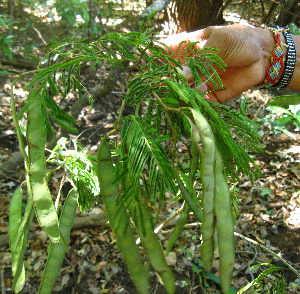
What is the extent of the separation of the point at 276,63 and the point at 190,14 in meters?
1.96

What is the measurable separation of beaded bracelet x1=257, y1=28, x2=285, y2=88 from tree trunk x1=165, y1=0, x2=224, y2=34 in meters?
1.72

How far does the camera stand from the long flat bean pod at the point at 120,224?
2.59ft

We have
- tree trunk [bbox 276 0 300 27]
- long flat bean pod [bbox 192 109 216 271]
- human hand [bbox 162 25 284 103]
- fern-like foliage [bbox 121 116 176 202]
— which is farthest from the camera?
tree trunk [bbox 276 0 300 27]

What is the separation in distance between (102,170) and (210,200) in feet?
1.19

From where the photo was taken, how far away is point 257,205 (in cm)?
315

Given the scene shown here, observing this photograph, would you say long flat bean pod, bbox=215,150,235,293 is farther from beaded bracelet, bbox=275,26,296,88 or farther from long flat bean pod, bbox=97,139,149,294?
beaded bracelet, bbox=275,26,296,88

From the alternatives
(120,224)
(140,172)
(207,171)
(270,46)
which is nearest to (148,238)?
(120,224)

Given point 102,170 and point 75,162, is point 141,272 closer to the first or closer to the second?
point 102,170

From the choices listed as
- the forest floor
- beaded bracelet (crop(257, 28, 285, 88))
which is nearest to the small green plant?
the forest floor

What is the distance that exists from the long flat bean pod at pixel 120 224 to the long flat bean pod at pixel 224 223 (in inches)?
10.4

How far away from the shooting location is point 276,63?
217 cm

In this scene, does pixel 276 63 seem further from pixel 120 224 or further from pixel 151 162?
pixel 120 224

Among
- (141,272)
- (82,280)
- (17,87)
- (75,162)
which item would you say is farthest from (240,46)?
(17,87)

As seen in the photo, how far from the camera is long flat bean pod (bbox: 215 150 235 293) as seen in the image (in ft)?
1.97
